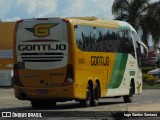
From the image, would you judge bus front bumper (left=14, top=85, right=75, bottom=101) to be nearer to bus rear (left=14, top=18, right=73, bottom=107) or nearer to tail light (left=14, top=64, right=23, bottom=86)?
bus rear (left=14, top=18, right=73, bottom=107)

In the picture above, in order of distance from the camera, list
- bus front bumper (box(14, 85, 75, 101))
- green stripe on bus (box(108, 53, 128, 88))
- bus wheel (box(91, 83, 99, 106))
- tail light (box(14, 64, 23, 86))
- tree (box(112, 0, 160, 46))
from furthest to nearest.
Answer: tree (box(112, 0, 160, 46)), green stripe on bus (box(108, 53, 128, 88)), bus wheel (box(91, 83, 99, 106)), tail light (box(14, 64, 23, 86)), bus front bumper (box(14, 85, 75, 101))

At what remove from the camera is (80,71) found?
2202cm

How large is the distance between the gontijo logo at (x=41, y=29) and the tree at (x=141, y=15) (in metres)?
42.6

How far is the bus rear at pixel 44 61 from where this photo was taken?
2144 cm

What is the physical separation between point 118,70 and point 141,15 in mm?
39721

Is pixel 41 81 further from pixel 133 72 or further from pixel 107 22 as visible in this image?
pixel 133 72

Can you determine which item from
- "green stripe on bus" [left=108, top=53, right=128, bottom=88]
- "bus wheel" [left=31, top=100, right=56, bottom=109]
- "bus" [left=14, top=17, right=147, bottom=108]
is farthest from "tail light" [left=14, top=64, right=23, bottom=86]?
"green stripe on bus" [left=108, top=53, right=128, bottom=88]

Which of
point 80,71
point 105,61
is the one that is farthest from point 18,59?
point 105,61

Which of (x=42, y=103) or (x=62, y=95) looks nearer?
(x=62, y=95)

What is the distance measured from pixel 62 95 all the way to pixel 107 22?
5166 mm

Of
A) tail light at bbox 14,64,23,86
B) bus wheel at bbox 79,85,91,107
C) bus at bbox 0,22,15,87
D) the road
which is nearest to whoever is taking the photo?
the road

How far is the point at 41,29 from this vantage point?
855 inches

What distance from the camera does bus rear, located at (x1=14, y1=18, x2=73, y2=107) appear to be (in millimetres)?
21438

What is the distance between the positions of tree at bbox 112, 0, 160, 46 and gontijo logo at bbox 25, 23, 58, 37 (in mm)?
42605
